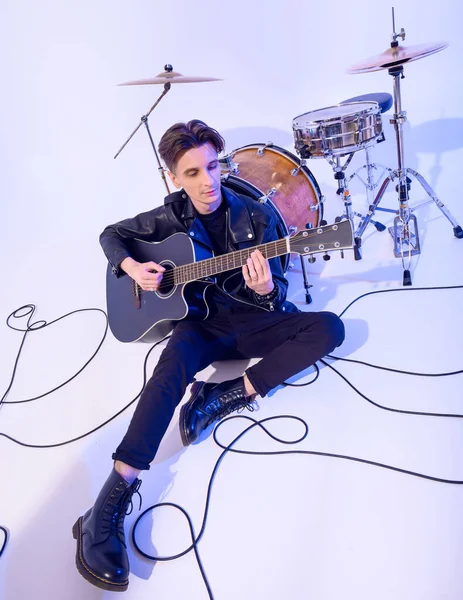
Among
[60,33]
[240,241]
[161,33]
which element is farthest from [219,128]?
[240,241]

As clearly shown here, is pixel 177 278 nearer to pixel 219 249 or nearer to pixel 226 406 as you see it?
pixel 219 249

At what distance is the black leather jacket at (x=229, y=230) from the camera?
1612 mm

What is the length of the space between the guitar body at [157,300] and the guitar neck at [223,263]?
31 mm

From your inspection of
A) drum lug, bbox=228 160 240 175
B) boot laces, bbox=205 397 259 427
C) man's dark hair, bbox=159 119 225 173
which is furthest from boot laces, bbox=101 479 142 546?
drum lug, bbox=228 160 240 175

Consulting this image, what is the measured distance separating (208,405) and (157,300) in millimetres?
481

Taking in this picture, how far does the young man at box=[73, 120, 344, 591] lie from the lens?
1276mm

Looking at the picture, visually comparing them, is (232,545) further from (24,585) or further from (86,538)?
(24,585)

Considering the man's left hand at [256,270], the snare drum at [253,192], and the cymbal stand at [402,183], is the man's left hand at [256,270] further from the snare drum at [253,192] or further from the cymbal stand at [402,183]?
the cymbal stand at [402,183]

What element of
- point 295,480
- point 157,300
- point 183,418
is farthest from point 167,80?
point 295,480

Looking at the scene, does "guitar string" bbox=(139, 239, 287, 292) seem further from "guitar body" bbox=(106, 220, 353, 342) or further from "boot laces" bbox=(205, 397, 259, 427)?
"boot laces" bbox=(205, 397, 259, 427)

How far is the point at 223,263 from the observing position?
60.7 inches

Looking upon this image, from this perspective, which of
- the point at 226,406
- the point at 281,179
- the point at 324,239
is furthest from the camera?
the point at 281,179

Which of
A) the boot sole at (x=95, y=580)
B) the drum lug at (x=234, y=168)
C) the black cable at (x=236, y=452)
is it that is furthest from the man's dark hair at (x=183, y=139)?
the boot sole at (x=95, y=580)

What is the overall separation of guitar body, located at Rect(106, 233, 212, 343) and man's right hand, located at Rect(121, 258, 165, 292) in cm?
5
